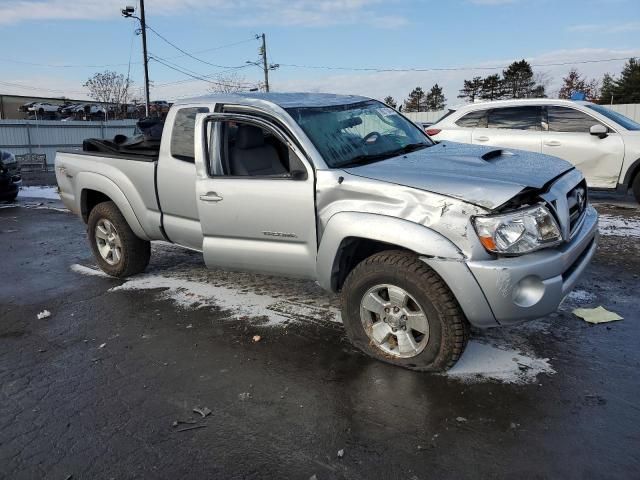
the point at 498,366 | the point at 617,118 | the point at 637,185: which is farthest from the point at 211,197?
the point at 617,118

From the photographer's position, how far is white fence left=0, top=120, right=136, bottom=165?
2412 cm

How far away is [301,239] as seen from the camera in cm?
387

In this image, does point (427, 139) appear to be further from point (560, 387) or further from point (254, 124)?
point (560, 387)

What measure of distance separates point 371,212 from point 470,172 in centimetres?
69

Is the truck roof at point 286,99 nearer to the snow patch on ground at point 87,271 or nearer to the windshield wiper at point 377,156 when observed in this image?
the windshield wiper at point 377,156

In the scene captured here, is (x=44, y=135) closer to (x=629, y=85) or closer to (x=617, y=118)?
(x=617, y=118)

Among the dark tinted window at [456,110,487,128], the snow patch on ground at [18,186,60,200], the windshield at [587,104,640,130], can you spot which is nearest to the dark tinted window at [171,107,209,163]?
the dark tinted window at [456,110,487,128]

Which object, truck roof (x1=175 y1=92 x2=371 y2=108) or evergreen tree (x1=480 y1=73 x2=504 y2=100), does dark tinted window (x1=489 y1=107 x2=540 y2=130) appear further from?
evergreen tree (x1=480 y1=73 x2=504 y2=100)

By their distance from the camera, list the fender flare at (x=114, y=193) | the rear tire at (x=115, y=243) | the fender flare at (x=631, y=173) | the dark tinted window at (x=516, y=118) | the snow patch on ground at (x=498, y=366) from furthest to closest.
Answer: the dark tinted window at (x=516, y=118) < the fender flare at (x=631, y=173) < the rear tire at (x=115, y=243) < the fender flare at (x=114, y=193) < the snow patch on ground at (x=498, y=366)

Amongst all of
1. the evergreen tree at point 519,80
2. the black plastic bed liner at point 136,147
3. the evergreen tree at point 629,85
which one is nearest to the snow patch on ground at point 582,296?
the black plastic bed liner at point 136,147

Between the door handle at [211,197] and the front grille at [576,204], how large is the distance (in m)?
2.55

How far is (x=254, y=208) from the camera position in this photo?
160 inches

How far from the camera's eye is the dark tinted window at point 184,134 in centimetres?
465

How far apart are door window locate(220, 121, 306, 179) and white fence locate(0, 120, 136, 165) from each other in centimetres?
2223
